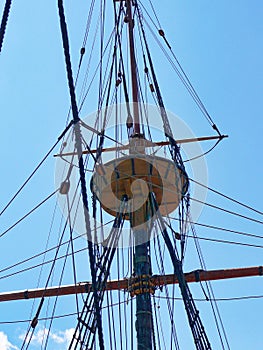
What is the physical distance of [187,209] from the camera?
31.5 ft

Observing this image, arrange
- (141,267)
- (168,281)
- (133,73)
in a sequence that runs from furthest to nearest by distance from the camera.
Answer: (133,73) → (168,281) → (141,267)

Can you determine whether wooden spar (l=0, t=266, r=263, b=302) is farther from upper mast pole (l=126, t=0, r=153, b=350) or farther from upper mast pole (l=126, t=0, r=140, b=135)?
upper mast pole (l=126, t=0, r=140, b=135)

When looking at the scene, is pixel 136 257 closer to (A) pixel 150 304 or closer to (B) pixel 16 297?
(A) pixel 150 304

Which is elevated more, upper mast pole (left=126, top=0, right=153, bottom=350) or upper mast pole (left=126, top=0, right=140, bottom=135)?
upper mast pole (left=126, top=0, right=140, bottom=135)

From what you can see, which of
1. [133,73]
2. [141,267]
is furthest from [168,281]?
[133,73]

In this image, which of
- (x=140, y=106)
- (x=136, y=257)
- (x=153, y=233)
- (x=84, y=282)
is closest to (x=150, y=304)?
(x=136, y=257)

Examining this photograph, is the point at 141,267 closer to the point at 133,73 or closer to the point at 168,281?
the point at 168,281

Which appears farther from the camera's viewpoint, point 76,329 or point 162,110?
point 162,110

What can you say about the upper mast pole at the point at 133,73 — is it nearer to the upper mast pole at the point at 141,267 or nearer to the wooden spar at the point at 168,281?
the upper mast pole at the point at 141,267

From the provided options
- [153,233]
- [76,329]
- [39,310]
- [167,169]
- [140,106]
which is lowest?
[76,329]

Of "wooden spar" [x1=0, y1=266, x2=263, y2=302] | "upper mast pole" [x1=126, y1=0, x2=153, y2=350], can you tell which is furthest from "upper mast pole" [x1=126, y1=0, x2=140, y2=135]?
"wooden spar" [x1=0, y1=266, x2=263, y2=302]

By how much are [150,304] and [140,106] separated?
446 cm

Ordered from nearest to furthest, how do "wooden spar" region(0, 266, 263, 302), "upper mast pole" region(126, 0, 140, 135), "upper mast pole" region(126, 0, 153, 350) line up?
1. "upper mast pole" region(126, 0, 153, 350)
2. "wooden spar" region(0, 266, 263, 302)
3. "upper mast pole" region(126, 0, 140, 135)

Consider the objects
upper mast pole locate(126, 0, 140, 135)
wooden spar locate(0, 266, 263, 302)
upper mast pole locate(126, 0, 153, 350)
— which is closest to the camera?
upper mast pole locate(126, 0, 153, 350)
